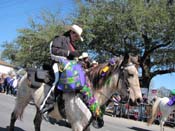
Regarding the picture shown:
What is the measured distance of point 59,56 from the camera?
23.3 ft

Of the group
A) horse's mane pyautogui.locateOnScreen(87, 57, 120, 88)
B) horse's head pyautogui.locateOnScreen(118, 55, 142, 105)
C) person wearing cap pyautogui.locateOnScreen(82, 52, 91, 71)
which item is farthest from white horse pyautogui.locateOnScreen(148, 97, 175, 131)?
horse's head pyautogui.locateOnScreen(118, 55, 142, 105)

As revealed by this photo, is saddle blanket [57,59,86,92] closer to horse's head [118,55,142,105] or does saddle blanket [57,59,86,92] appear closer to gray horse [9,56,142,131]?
gray horse [9,56,142,131]

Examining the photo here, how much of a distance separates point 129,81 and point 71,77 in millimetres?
992

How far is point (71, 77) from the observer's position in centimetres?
681

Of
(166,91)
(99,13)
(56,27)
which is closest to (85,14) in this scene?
(99,13)

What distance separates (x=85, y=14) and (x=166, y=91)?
1161 centimetres

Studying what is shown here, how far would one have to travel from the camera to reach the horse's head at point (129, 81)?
6553 mm

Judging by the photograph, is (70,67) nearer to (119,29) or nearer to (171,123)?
(171,123)

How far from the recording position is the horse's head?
6553 mm

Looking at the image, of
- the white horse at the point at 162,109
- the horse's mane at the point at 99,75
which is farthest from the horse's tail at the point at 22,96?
the white horse at the point at 162,109

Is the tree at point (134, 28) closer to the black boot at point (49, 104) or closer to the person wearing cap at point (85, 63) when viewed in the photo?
the person wearing cap at point (85, 63)

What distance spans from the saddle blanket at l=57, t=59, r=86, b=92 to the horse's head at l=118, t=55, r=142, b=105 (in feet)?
2.20

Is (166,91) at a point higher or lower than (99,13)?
lower

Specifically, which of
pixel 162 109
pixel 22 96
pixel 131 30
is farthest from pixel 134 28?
pixel 22 96
